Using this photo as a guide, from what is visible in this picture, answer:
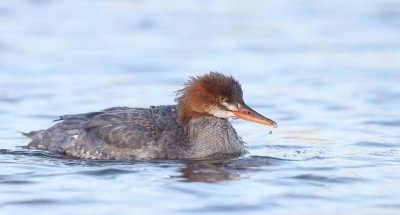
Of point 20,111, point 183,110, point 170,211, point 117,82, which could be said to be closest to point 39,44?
point 117,82

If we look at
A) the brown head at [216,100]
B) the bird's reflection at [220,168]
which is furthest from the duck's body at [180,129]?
the bird's reflection at [220,168]

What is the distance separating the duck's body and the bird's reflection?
9.7 inches

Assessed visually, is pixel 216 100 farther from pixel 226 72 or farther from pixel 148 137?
pixel 226 72

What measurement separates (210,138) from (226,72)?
6.50 metres

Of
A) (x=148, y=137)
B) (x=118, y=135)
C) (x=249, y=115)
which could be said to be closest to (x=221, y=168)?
(x=249, y=115)

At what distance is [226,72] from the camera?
17.8 meters

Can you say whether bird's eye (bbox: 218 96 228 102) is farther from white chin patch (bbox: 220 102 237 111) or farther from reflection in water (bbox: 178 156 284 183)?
reflection in water (bbox: 178 156 284 183)

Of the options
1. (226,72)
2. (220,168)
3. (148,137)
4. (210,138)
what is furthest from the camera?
(226,72)

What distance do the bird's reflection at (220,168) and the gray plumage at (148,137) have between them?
0.24 meters

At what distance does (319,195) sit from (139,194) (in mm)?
2023

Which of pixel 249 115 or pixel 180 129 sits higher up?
pixel 249 115

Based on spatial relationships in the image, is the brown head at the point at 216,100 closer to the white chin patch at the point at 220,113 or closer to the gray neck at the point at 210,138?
the white chin patch at the point at 220,113

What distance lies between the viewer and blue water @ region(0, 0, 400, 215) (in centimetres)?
945

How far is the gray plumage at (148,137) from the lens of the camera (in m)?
11.2
